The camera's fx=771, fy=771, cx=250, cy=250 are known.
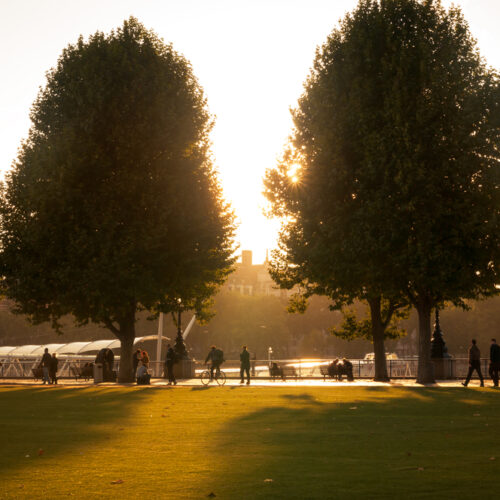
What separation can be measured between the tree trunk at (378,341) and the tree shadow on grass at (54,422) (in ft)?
55.3

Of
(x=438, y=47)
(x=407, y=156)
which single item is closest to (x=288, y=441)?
(x=407, y=156)

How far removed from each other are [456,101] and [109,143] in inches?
622

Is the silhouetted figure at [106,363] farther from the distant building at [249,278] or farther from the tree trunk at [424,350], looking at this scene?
the distant building at [249,278]

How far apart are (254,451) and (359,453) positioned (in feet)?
5.26

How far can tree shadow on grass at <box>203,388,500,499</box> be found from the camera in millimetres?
8555

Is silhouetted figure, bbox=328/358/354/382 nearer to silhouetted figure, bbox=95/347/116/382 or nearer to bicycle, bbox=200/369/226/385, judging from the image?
bicycle, bbox=200/369/226/385

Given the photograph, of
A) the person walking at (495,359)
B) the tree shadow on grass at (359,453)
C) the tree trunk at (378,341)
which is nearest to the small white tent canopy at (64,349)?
the tree trunk at (378,341)

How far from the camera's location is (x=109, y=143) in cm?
3625

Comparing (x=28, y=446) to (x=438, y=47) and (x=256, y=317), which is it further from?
(x=256, y=317)

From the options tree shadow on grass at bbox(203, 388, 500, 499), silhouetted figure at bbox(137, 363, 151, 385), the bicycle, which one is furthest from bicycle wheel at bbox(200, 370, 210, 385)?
tree shadow on grass at bbox(203, 388, 500, 499)

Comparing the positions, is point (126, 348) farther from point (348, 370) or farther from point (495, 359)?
point (495, 359)

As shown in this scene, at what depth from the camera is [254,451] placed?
38.7 feet

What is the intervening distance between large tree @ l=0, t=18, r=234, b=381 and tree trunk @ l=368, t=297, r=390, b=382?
31.2 feet

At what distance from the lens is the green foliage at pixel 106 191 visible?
34906 millimetres
